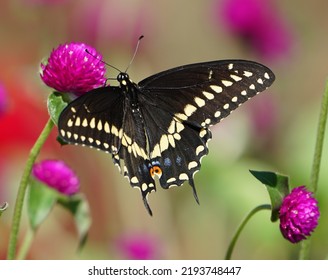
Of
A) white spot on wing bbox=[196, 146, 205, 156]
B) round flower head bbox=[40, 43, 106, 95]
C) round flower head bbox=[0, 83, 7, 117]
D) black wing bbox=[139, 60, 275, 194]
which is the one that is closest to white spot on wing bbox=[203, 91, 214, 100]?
black wing bbox=[139, 60, 275, 194]

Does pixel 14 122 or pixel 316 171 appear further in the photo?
pixel 14 122

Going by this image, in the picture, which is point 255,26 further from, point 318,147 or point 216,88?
point 318,147

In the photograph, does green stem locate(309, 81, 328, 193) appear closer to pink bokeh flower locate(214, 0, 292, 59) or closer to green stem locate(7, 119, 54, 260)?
green stem locate(7, 119, 54, 260)

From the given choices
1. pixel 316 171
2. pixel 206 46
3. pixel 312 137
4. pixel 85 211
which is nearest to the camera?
pixel 316 171

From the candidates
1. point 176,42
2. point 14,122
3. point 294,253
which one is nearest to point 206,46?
point 176,42

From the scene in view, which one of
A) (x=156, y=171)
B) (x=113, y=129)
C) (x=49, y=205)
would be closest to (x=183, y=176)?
(x=156, y=171)

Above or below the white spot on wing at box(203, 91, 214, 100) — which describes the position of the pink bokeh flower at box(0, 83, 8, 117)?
below

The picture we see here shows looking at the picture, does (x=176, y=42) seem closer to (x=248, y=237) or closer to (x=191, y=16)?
(x=191, y=16)
